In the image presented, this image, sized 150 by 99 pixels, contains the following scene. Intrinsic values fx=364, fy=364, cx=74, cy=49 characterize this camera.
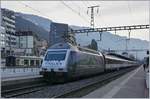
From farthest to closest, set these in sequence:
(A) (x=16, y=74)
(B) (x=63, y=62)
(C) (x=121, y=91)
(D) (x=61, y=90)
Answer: (A) (x=16, y=74), (B) (x=63, y=62), (D) (x=61, y=90), (C) (x=121, y=91)

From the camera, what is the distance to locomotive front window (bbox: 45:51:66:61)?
27375 millimetres

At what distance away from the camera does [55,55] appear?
91.1 feet

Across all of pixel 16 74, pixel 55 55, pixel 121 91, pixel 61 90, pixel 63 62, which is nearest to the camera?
pixel 121 91

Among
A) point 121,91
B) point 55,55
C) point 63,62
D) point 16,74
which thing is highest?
point 55,55

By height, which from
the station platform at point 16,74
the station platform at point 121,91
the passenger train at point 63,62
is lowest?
the station platform at point 16,74

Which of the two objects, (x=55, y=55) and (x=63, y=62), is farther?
(x=55, y=55)

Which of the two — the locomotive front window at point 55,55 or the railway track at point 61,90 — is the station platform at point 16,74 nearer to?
the locomotive front window at point 55,55

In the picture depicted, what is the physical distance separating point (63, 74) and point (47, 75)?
1.27 m

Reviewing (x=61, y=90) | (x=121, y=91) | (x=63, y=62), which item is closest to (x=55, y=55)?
(x=63, y=62)

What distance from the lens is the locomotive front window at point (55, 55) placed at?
2738cm

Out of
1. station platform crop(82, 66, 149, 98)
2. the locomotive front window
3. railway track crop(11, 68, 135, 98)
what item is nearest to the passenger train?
the locomotive front window

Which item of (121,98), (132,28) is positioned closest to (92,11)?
(132,28)

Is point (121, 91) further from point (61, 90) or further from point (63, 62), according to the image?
point (63, 62)

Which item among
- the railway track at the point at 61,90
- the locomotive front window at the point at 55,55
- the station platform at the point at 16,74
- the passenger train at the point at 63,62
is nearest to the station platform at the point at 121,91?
the railway track at the point at 61,90
